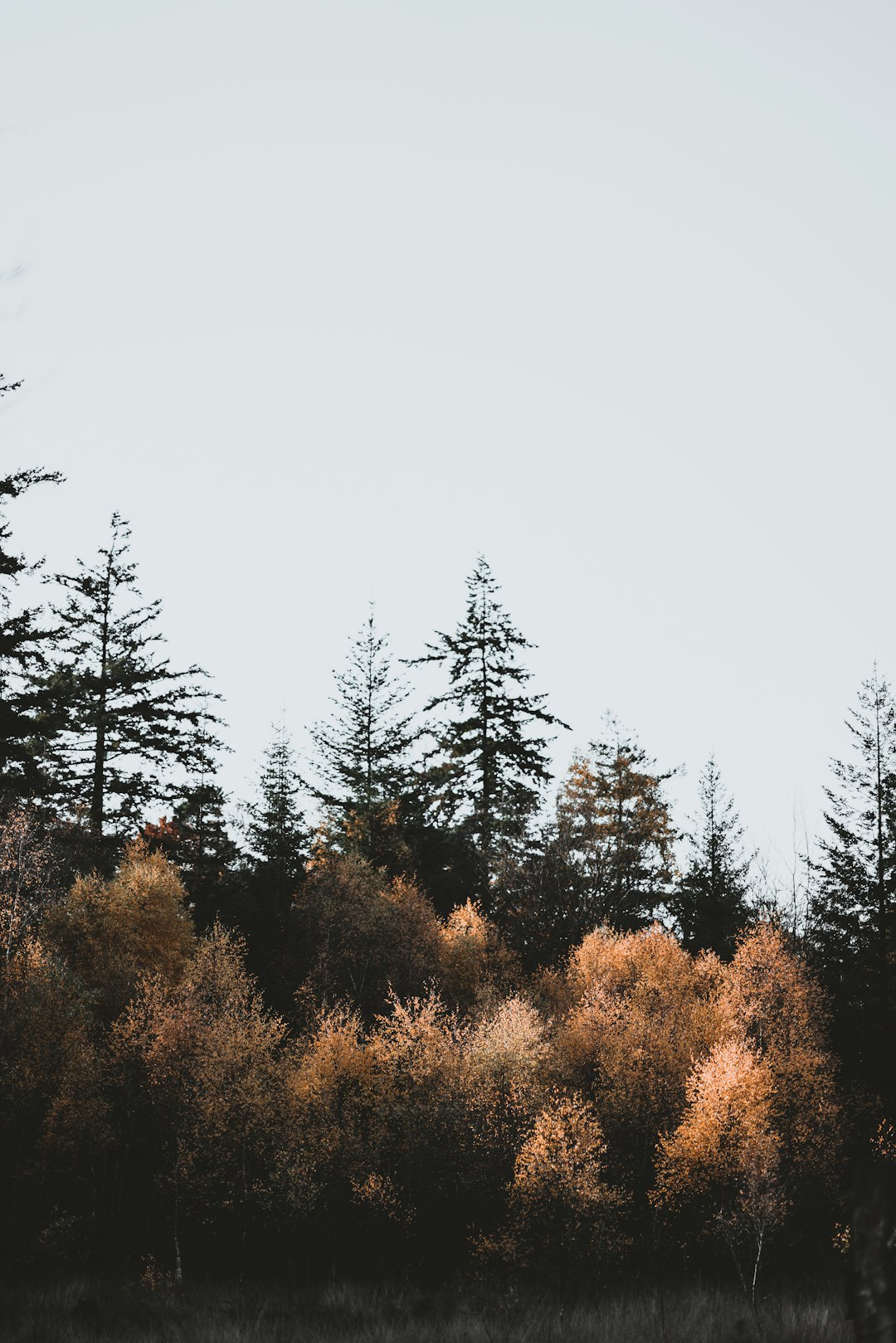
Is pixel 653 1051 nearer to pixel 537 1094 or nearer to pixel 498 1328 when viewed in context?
pixel 537 1094

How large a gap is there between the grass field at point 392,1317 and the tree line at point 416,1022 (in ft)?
15.5

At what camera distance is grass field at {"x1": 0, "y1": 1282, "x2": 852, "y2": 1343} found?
26.0 meters

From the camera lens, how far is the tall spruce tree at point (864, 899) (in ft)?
153

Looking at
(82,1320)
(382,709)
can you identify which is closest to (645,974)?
(382,709)

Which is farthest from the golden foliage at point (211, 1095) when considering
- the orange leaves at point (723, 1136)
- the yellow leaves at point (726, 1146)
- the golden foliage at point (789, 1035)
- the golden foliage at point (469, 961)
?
the golden foliage at point (789, 1035)

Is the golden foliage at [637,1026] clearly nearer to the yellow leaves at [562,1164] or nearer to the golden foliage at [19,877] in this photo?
the yellow leaves at [562,1164]

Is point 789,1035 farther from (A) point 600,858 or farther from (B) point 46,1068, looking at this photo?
(B) point 46,1068

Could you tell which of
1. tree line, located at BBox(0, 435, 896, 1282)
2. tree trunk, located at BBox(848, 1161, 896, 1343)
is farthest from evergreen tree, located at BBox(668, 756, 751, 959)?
tree trunk, located at BBox(848, 1161, 896, 1343)

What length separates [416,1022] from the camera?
161 ft

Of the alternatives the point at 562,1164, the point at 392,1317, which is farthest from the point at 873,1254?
the point at 562,1164

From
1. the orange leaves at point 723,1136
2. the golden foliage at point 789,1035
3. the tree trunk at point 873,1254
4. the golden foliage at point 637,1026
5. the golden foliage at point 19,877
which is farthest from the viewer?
the golden foliage at point 637,1026

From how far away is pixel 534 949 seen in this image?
193ft

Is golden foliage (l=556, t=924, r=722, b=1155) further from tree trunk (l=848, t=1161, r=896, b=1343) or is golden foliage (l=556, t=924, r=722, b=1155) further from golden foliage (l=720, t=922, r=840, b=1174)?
tree trunk (l=848, t=1161, r=896, b=1343)

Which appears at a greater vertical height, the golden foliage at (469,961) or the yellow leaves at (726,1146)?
the golden foliage at (469,961)
